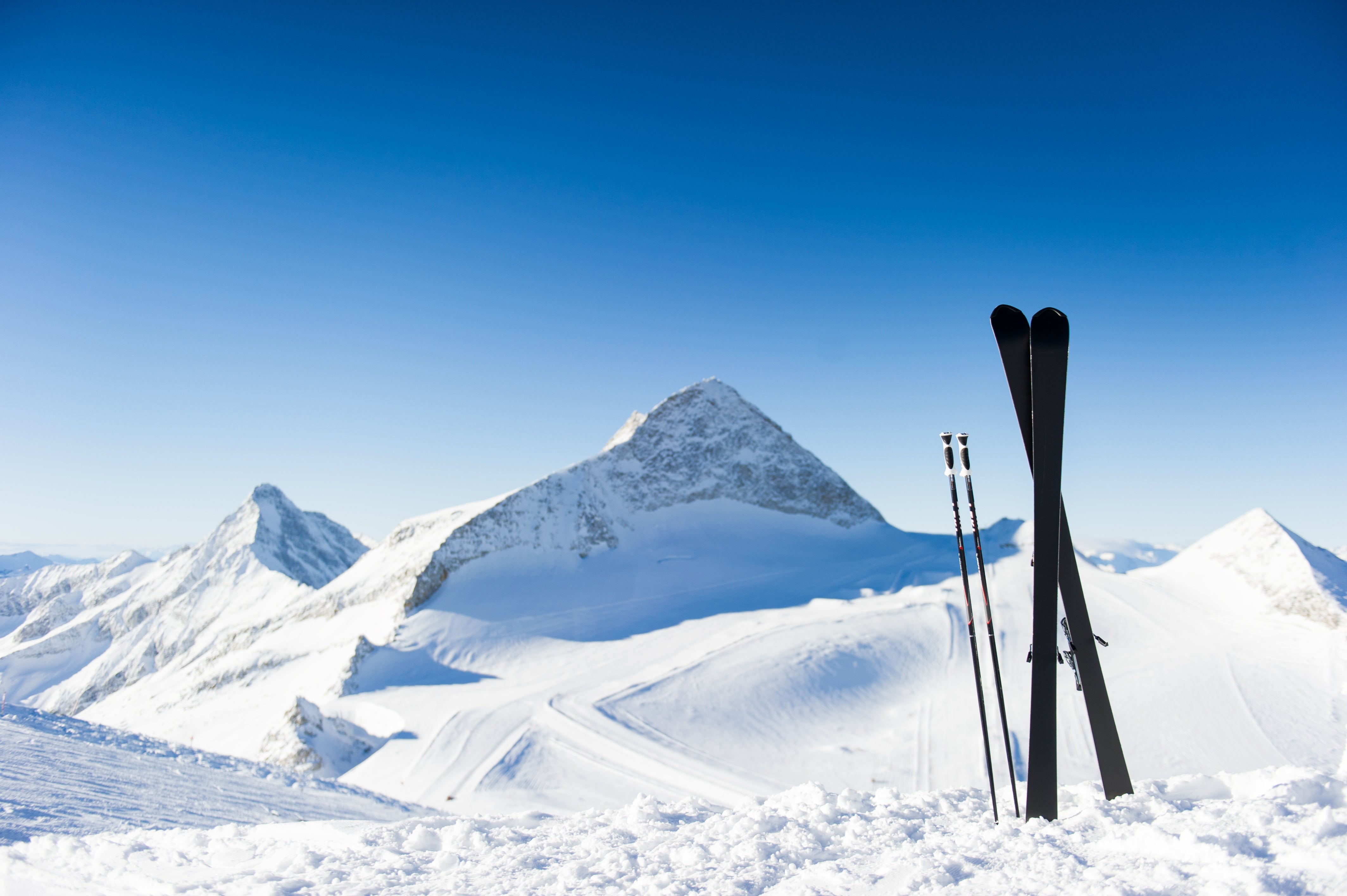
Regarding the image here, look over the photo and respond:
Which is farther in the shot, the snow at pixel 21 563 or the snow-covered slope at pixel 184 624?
the snow at pixel 21 563

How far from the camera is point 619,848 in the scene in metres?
6.52

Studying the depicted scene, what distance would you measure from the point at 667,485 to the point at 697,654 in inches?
1362

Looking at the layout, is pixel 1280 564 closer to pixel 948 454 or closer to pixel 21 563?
pixel 948 454

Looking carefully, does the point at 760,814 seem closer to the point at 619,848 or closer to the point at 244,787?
the point at 619,848

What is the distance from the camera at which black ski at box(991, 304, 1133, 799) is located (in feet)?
24.6

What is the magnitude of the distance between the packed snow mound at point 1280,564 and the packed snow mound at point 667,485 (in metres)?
32.2

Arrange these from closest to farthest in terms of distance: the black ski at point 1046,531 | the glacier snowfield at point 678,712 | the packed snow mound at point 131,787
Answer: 1. the glacier snowfield at point 678,712
2. the black ski at point 1046,531
3. the packed snow mound at point 131,787

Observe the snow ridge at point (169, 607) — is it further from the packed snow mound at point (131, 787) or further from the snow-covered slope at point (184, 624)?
the packed snow mound at point (131, 787)

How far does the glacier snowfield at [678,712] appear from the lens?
6008 millimetres

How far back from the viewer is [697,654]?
33750mm

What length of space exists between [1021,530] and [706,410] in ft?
120

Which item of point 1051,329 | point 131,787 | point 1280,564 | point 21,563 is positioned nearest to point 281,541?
point 131,787

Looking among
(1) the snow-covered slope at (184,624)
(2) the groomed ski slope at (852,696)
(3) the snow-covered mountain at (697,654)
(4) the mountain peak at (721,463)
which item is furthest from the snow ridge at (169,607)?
(4) the mountain peak at (721,463)

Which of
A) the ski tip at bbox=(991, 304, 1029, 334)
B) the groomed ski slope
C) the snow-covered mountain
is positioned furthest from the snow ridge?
the ski tip at bbox=(991, 304, 1029, 334)
